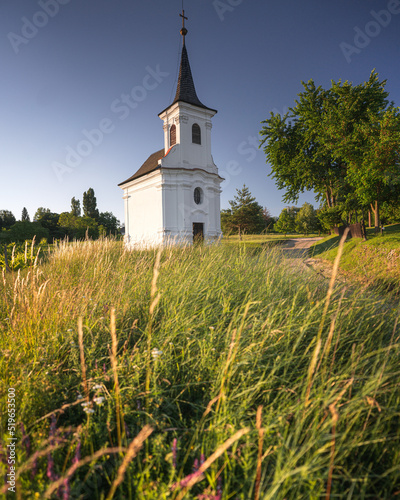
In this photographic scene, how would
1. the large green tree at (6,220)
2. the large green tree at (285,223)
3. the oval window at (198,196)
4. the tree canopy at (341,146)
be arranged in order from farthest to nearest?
the large green tree at (6,220), the large green tree at (285,223), the oval window at (198,196), the tree canopy at (341,146)

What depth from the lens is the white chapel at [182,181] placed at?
68.3ft

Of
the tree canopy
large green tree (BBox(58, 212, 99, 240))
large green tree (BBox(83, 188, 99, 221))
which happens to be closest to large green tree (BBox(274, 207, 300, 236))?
the tree canopy

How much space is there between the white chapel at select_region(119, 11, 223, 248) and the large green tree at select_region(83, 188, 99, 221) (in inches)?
1908

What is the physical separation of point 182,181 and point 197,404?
20.4 meters

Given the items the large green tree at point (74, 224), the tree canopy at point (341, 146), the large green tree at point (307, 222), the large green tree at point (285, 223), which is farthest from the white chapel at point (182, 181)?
the large green tree at point (74, 224)

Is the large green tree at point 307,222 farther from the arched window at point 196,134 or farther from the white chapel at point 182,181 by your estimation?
the arched window at point 196,134

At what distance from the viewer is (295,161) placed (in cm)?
1770

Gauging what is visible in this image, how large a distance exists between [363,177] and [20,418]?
15.5 meters

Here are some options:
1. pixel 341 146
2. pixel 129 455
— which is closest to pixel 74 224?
pixel 341 146

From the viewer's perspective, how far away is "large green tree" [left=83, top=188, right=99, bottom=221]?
65.9m

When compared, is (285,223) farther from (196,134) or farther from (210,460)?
(210,460)

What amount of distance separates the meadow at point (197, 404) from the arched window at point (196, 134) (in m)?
21.5

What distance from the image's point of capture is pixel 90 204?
66.8 meters

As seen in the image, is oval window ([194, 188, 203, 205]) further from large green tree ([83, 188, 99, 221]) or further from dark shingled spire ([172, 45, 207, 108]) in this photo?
large green tree ([83, 188, 99, 221])
